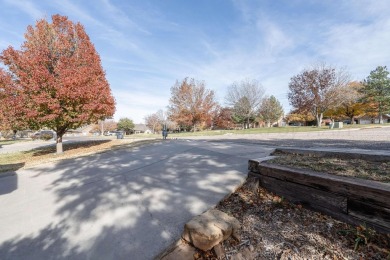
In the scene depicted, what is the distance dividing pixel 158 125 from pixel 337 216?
254 feet

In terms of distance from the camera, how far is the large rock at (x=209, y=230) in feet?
7.35

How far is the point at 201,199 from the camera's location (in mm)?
3420

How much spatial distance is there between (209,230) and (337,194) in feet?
5.86

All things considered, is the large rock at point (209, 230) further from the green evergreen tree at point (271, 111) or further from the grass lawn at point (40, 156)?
the green evergreen tree at point (271, 111)

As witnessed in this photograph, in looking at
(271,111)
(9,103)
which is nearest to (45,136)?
(9,103)

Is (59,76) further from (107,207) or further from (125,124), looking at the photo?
(125,124)

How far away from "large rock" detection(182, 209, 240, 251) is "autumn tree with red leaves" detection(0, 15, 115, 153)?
958cm

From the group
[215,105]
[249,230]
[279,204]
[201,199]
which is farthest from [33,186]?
[215,105]

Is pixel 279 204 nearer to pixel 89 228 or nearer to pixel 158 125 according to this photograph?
pixel 89 228

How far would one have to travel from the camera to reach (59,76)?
31.4 ft

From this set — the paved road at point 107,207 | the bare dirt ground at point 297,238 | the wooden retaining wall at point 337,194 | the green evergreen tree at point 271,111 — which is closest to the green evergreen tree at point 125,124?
the green evergreen tree at point 271,111

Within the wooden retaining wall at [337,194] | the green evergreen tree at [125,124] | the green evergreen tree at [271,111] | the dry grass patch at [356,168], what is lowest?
the wooden retaining wall at [337,194]

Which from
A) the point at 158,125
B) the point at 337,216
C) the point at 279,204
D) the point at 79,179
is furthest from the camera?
the point at 158,125

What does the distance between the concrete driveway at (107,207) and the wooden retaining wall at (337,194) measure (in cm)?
100
